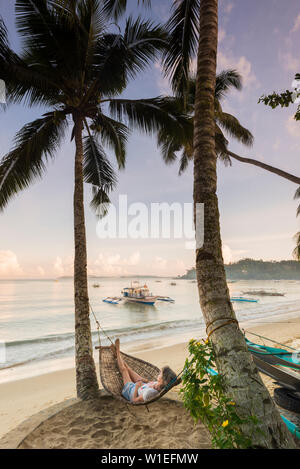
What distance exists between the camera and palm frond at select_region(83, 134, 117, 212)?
215 inches

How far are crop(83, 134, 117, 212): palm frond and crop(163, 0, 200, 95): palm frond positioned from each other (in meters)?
2.69

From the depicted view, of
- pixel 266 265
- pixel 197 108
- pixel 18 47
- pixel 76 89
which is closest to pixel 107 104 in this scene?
pixel 76 89

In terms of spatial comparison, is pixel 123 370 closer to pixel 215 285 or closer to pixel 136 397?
pixel 136 397

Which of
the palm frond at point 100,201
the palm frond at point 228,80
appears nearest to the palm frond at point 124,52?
the palm frond at point 100,201

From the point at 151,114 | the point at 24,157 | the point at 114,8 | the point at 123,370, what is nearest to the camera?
the point at 123,370

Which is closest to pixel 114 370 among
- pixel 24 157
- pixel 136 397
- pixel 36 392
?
pixel 136 397

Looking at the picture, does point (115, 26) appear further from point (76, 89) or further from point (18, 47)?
point (18, 47)

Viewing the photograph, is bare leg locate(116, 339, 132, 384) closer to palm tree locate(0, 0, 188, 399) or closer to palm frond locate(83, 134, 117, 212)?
palm tree locate(0, 0, 188, 399)

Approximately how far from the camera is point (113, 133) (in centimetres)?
497

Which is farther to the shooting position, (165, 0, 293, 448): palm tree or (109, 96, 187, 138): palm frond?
(109, 96, 187, 138): palm frond

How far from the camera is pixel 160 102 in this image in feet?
14.5

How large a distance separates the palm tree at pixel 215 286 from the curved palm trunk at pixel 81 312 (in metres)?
2.12

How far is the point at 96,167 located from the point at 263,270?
103 meters

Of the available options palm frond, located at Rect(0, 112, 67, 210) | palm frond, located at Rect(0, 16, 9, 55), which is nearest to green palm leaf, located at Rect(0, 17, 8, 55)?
palm frond, located at Rect(0, 16, 9, 55)
